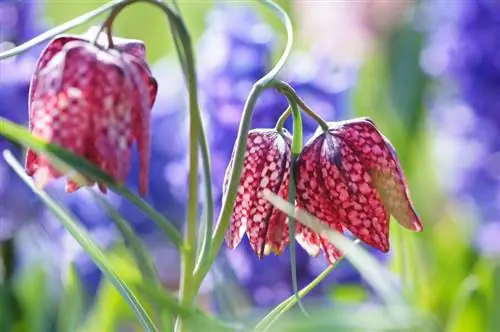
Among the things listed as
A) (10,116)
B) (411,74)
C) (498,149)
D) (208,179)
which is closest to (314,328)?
(208,179)

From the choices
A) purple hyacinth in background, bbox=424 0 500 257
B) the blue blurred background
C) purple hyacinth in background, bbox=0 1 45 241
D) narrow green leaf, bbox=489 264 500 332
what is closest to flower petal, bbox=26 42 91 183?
the blue blurred background

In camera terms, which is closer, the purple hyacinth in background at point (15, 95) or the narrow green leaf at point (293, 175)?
the narrow green leaf at point (293, 175)

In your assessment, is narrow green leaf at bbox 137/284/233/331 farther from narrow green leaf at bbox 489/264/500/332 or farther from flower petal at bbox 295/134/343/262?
narrow green leaf at bbox 489/264/500/332

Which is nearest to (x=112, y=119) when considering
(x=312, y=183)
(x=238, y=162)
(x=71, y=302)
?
(x=238, y=162)

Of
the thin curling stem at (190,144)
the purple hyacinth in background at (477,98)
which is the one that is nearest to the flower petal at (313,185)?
the thin curling stem at (190,144)

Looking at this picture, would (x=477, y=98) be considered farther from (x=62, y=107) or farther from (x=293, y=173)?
(x=62, y=107)

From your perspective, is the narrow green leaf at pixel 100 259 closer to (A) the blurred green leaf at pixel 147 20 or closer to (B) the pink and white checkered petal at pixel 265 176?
(B) the pink and white checkered petal at pixel 265 176

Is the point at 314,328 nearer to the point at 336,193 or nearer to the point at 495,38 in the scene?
the point at 336,193

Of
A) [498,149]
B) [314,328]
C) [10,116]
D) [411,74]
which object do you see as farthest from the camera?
[411,74]
